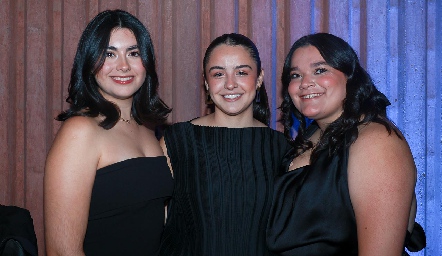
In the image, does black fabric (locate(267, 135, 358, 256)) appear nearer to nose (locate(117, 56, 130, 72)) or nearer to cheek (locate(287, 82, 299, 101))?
cheek (locate(287, 82, 299, 101))

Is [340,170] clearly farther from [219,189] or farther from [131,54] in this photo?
[131,54]

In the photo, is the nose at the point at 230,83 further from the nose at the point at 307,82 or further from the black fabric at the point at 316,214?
the black fabric at the point at 316,214

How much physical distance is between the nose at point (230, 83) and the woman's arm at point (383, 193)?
0.76m

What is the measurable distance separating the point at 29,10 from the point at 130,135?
4.39 ft

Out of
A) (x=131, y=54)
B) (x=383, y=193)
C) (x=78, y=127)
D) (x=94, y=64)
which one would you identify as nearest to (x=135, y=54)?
(x=131, y=54)

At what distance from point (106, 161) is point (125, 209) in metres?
0.22

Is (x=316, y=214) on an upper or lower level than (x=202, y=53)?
lower

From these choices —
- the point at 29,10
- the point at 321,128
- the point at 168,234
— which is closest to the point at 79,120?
the point at 168,234

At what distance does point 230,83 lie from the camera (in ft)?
7.74

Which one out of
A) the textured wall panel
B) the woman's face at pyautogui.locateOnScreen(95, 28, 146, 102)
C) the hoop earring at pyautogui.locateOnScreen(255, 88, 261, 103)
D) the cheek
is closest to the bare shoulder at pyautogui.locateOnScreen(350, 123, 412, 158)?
the cheek

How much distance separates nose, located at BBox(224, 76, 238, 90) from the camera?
236 centimetres

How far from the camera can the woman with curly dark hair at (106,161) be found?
1870 mm

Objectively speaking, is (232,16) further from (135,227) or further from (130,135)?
(135,227)

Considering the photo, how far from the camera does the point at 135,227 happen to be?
206 centimetres
